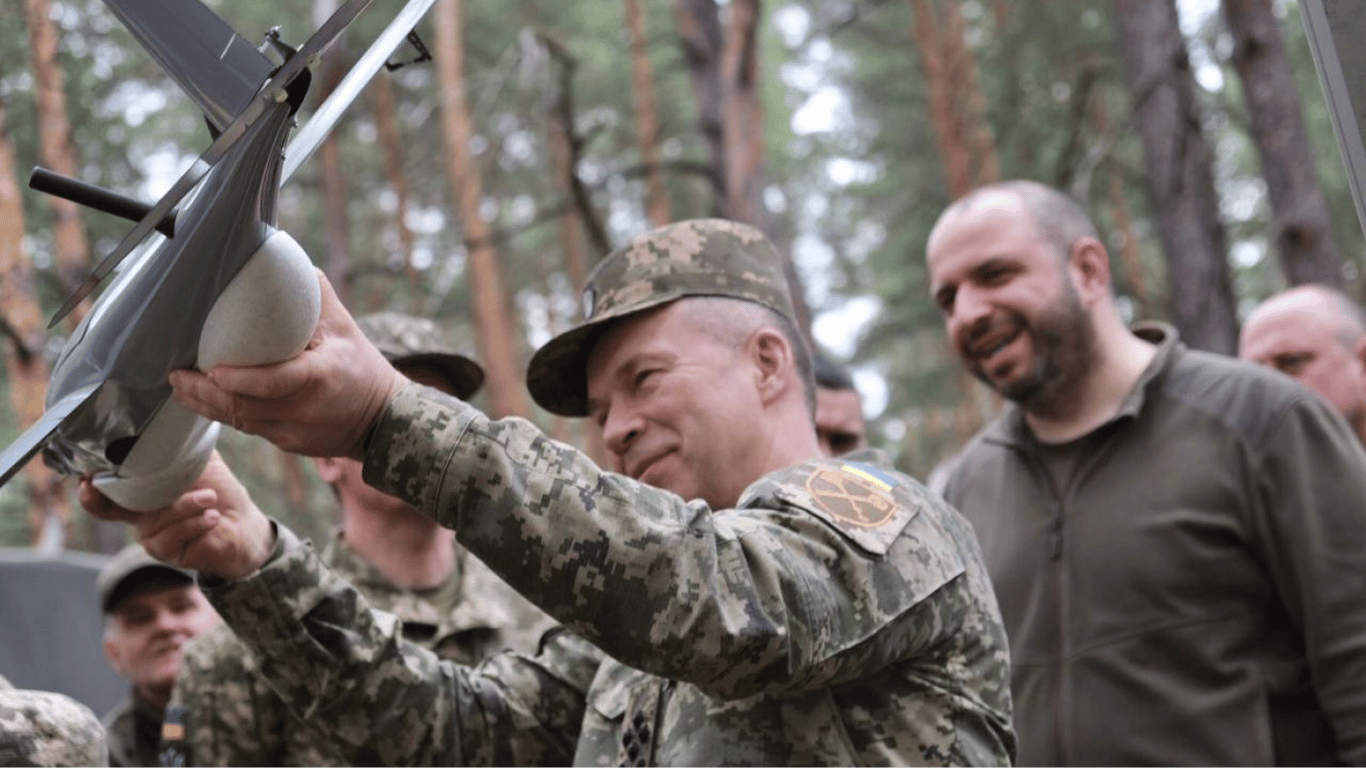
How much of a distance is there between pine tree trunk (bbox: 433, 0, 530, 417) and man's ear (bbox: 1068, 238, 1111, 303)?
389 inches

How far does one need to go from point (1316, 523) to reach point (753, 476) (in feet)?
5.92

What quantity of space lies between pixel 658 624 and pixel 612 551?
4.3 inches

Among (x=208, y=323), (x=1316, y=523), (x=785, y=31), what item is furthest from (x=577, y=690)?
(x=785, y=31)

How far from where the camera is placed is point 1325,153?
1944 cm

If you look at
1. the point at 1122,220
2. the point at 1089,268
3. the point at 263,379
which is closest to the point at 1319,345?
the point at 1089,268

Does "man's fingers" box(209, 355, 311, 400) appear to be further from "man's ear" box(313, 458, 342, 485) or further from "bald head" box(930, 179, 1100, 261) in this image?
"bald head" box(930, 179, 1100, 261)

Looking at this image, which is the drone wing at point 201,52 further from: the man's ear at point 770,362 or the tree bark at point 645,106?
the tree bark at point 645,106

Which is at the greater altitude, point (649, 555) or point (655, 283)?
point (655, 283)

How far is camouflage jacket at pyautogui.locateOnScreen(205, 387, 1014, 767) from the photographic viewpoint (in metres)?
1.91

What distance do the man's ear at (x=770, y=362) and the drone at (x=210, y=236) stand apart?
41.1 inches

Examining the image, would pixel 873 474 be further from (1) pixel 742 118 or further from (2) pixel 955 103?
(2) pixel 955 103

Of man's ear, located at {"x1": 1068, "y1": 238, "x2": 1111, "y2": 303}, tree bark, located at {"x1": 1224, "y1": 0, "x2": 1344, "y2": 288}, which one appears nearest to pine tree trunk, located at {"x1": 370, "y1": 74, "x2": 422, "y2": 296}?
tree bark, located at {"x1": 1224, "y1": 0, "x2": 1344, "y2": 288}

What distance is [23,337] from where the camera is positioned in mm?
8281

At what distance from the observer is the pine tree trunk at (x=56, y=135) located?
7.62 metres
